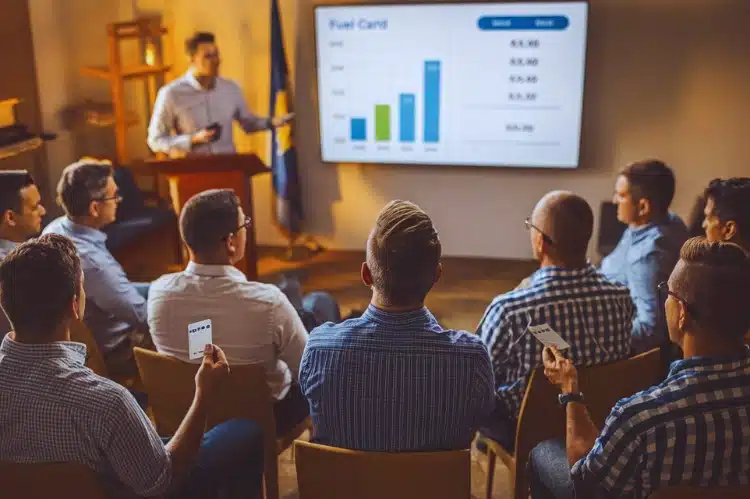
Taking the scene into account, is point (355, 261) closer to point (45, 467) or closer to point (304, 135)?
point (304, 135)

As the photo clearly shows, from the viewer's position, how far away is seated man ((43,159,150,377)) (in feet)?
10.2

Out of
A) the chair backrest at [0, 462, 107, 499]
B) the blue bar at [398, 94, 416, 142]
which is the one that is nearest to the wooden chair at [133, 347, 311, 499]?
the chair backrest at [0, 462, 107, 499]

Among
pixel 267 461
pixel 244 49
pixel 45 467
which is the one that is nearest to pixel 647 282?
pixel 267 461

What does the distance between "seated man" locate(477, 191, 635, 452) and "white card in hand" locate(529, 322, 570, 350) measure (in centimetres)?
18

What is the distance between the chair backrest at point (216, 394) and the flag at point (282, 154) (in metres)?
3.36

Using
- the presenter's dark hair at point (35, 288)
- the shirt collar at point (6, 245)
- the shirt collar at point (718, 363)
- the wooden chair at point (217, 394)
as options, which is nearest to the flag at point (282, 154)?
the shirt collar at point (6, 245)

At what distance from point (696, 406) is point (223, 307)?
147 cm

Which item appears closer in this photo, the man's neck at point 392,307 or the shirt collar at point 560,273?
the man's neck at point 392,307

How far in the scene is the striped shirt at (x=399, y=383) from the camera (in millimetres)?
1904

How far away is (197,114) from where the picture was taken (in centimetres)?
523

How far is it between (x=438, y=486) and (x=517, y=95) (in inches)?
156

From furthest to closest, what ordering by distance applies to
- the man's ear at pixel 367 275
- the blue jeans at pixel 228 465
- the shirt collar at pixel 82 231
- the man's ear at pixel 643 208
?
1. the man's ear at pixel 643 208
2. the shirt collar at pixel 82 231
3. the blue jeans at pixel 228 465
4. the man's ear at pixel 367 275

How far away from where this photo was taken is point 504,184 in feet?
18.5

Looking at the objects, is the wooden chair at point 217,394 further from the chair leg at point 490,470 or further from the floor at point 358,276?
the floor at point 358,276
